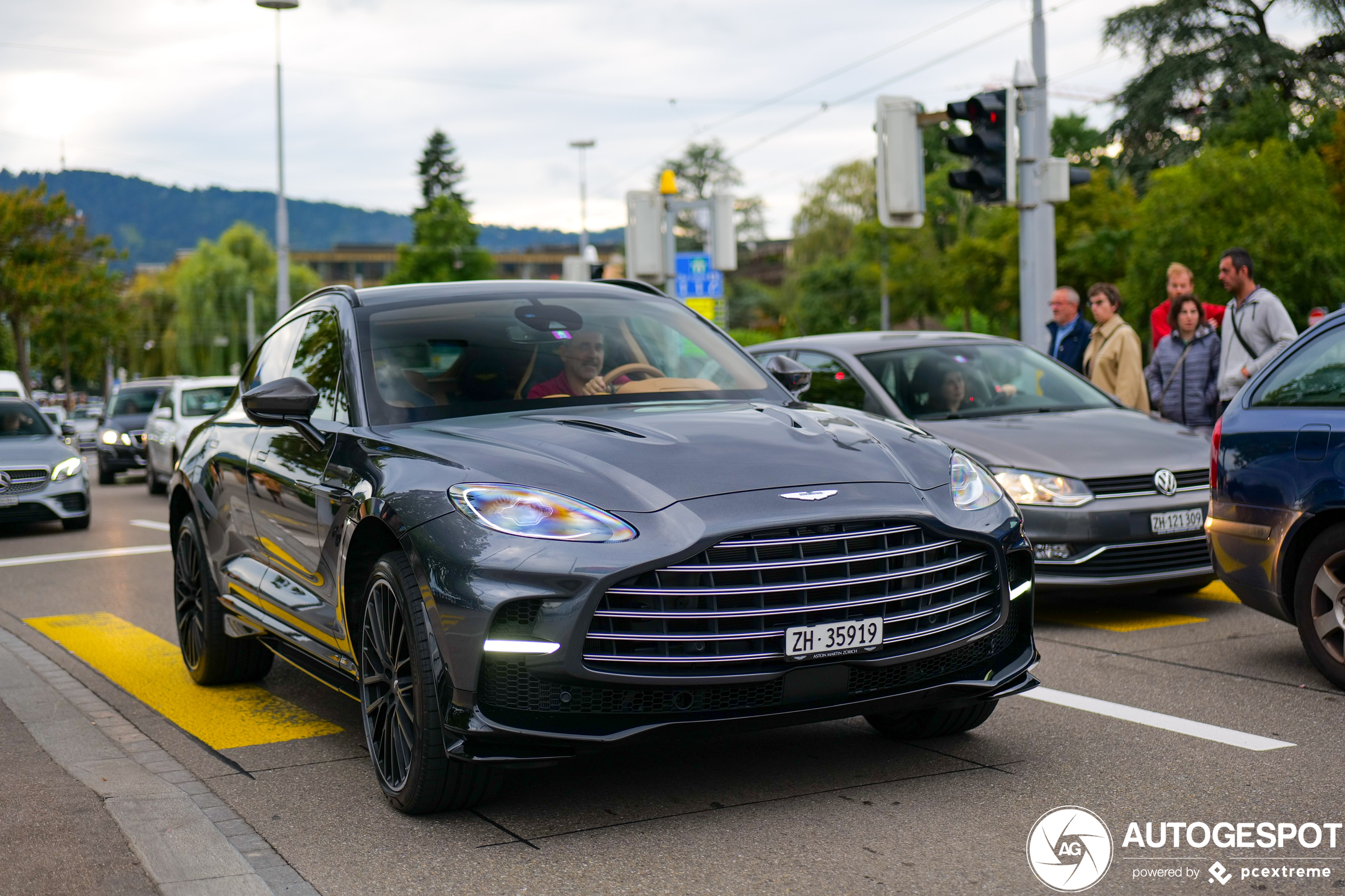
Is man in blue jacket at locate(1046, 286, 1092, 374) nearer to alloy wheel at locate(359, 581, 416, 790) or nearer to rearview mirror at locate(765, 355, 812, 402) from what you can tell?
rearview mirror at locate(765, 355, 812, 402)

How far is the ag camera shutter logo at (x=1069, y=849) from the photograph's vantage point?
12.1ft

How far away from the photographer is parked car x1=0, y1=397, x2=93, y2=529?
15.7 metres

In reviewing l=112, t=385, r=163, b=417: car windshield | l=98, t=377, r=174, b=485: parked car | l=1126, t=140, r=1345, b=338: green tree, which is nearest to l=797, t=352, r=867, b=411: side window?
l=98, t=377, r=174, b=485: parked car

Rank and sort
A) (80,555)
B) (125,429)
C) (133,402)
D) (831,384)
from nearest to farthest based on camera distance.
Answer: (831,384)
(80,555)
(125,429)
(133,402)

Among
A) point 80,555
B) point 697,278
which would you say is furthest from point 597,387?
point 697,278

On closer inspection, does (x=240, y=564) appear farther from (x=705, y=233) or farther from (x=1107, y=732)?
(x=705, y=233)

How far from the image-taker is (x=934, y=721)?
5008 millimetres

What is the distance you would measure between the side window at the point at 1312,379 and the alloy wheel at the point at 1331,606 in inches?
24.9

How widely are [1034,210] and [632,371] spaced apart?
32.4ft

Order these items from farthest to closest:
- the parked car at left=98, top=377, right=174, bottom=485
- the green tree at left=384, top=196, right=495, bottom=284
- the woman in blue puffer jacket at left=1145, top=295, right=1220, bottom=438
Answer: the green tree at left=384, top=196, right=495, bottom=284 < the parked car at left=98, top=377, right=174, bottom=485 < the woman in blue puffer jacket at left=1145, top=295, right=1220, bottom=438

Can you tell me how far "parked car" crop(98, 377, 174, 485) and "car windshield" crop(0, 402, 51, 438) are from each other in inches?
298

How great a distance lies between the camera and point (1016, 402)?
29.0 feet

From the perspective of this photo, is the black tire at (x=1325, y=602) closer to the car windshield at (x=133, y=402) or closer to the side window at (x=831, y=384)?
the side window at (x=831, y=384)

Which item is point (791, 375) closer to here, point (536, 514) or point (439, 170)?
point (536, 514)
